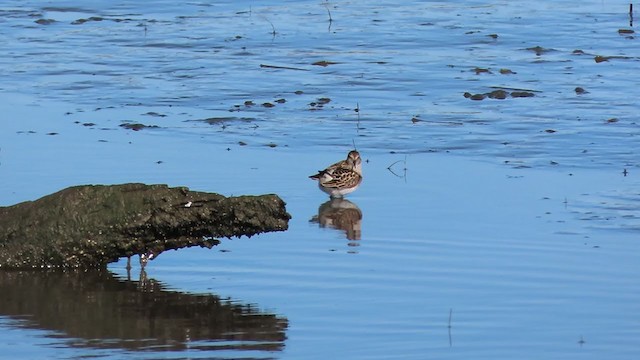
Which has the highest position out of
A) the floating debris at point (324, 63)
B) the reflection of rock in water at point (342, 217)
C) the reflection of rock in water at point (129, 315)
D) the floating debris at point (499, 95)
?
the floating debris at point (324, 63)

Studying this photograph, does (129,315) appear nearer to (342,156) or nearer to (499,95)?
(342,156)

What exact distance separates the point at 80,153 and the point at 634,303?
6.55 metres

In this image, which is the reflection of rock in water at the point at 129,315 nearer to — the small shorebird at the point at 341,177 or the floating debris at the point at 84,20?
the small shorebird at the point at 341,177

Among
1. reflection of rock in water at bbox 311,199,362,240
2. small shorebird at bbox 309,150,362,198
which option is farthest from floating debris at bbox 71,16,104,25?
reflection of rock in water at bbox 311,199,362,240

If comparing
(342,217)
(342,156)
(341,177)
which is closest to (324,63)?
(342,156)

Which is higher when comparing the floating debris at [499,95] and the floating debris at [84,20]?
the floating debris at [84,20]

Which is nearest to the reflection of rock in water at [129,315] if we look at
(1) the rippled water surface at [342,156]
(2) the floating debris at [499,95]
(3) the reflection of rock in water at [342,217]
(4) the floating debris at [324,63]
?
(1) the rippled water surface at [342,156]

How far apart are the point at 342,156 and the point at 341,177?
6.37 feet

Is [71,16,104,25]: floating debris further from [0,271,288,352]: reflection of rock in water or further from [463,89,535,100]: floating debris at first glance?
[0,271,288,352]: reflection of rock in water

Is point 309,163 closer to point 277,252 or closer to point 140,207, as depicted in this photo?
point 277,252

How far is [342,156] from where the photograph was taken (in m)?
15.4

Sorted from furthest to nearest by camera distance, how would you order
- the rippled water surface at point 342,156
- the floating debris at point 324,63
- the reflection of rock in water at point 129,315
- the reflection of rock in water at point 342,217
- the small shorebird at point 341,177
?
the floating debris at point 324,63 < the small shorebird at point 341,177 < the reflection of rock in water at point 342,217 < the rippled water surface at point 342,156 < the reflection of rock in water at point 129,315

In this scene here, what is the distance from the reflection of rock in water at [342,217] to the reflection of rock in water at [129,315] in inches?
89.8

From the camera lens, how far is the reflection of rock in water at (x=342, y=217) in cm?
1221
